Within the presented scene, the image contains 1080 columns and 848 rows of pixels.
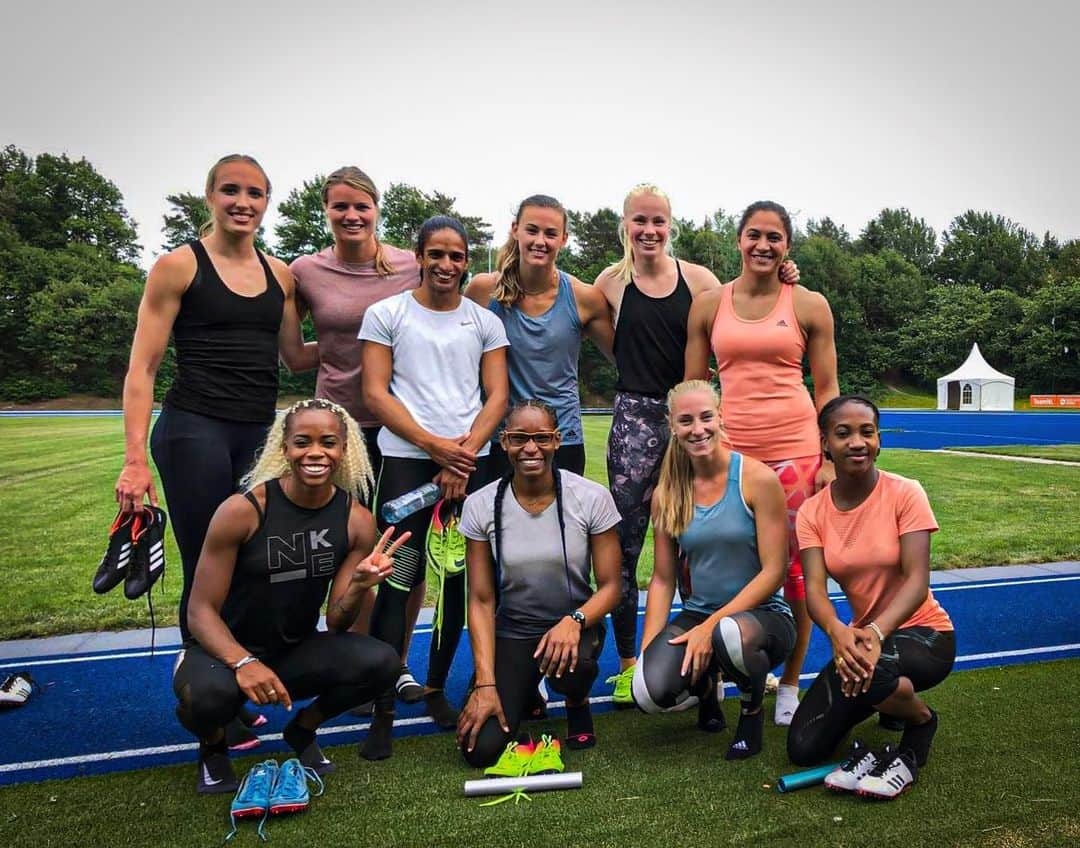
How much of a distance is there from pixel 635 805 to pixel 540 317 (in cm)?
204

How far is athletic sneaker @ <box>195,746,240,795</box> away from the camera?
8.92ft

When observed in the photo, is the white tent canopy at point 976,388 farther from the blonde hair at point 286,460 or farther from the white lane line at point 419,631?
the blonde hair at point 286,460

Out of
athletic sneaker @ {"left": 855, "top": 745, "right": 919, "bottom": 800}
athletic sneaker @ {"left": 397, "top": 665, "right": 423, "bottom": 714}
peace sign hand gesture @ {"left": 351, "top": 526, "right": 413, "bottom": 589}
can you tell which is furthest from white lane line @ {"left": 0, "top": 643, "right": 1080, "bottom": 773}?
athletic sneaker @ {"left": 855, "top": 745, "right": 919, "bottom": 800}

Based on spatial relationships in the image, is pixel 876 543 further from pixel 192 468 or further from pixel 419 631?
pixel 419 631

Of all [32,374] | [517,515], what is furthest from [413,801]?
[32,374]

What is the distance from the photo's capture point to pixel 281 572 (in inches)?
112

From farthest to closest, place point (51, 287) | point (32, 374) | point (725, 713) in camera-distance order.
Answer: point (51, 287), point (32, 374), point (725, 713)

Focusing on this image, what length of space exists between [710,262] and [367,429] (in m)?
43.4

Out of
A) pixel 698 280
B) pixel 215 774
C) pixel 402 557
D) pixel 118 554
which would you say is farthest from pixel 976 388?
pixel 118 554

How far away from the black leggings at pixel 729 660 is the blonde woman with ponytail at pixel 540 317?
0.97m

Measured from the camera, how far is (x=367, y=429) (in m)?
3.45

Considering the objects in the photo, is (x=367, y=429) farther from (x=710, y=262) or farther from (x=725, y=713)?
(x=710, y=262)

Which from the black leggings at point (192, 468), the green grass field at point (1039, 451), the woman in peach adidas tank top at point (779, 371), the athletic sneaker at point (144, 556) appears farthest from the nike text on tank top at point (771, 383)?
the green grass field at point (1039, 451)

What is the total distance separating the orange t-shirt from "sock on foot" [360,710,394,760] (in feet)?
5.85
